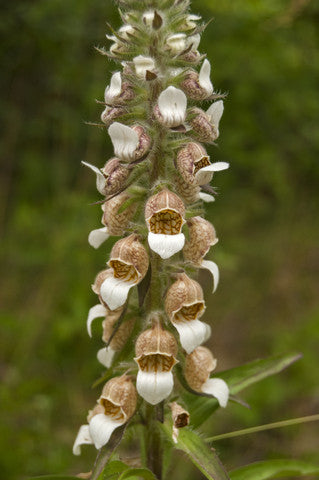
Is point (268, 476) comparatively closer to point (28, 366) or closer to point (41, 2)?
point (28, 366)

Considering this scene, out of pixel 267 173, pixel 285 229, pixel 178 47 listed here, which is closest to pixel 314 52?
pixel 267 173

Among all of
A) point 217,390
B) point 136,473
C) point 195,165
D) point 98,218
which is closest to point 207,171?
point 195,165

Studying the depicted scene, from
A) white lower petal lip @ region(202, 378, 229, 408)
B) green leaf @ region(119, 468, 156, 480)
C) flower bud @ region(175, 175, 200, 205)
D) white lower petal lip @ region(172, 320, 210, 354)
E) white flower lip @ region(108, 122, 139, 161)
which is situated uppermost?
white flower lip @ region(108, 122, 139, 161)

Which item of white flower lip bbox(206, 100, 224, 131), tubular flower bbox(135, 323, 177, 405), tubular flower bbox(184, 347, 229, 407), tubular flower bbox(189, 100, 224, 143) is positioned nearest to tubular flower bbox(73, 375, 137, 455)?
tubular flower bbox(135, 323, 177, 405)

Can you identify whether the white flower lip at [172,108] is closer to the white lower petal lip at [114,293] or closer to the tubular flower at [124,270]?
the tubular flower at [124,270]

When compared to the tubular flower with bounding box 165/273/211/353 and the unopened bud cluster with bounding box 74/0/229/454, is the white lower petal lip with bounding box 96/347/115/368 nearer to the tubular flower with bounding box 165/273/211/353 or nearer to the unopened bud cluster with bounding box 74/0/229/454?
the unopened bud cluster with bounding box 74/0/229/454

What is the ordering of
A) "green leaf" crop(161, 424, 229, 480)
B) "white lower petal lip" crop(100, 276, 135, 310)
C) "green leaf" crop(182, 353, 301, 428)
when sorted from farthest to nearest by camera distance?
1. "green leaf" crop(182, 353, 301, 428)
2. "white lower petal lip" crop(100, 276, 135, 310)
3. "green leaf" crop(161, 424, 229, 480)
